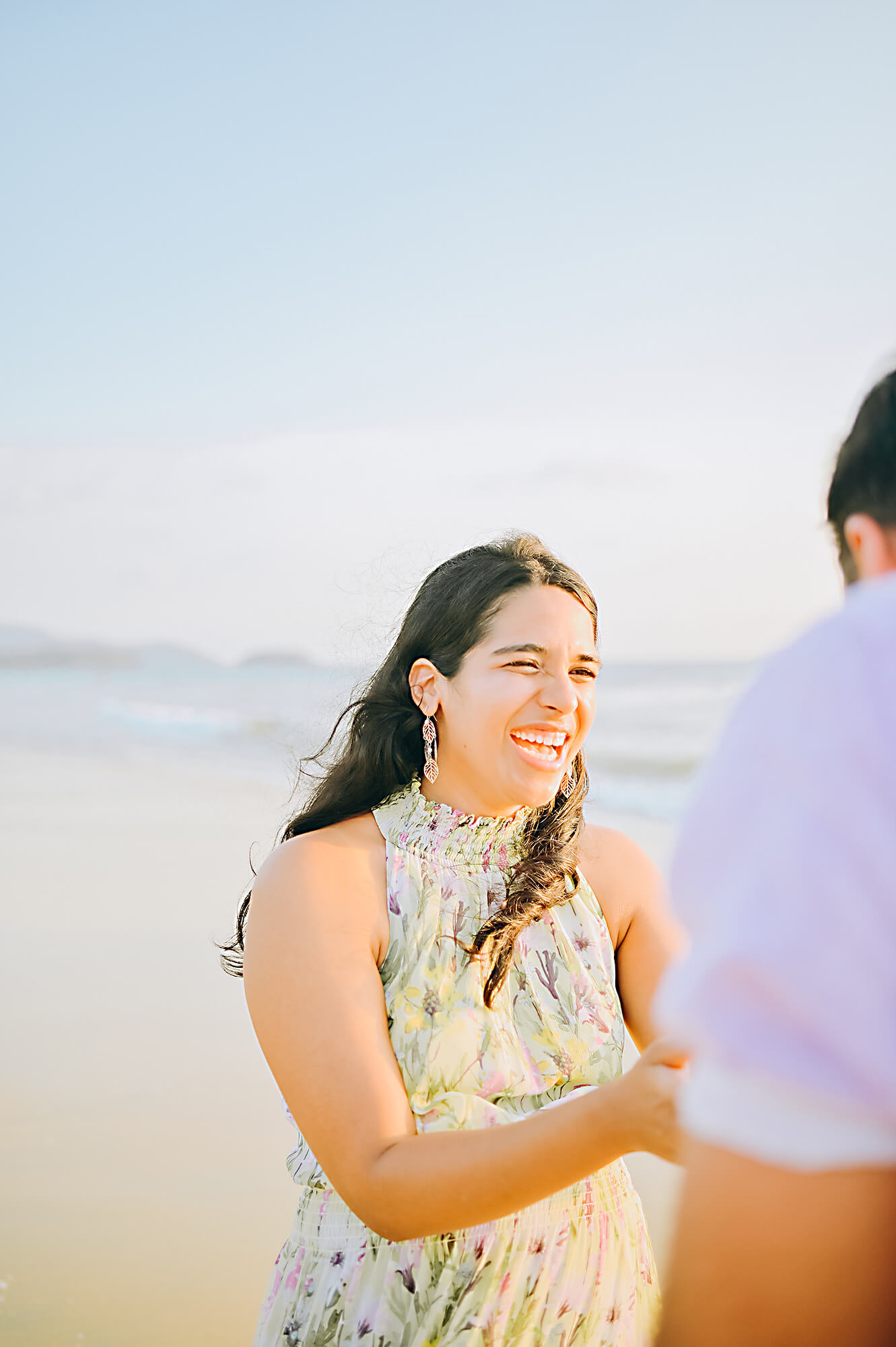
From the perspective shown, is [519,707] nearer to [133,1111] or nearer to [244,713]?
[133,1111]

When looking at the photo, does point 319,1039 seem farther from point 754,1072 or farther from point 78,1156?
point 78,1156

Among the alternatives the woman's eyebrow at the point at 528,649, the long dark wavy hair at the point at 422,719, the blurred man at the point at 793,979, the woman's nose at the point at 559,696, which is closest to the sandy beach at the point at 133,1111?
the long dark wavy hair at the point at 422,719

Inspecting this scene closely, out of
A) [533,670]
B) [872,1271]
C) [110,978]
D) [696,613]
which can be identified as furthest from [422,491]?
[872,1271]

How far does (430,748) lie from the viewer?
118 inches

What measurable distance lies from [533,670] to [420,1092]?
1048mm

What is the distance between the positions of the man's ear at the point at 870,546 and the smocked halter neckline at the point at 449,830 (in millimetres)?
1784

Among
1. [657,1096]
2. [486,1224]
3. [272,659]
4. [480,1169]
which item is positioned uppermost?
[272,659]

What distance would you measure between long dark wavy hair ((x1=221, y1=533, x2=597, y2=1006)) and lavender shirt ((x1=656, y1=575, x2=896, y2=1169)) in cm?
198

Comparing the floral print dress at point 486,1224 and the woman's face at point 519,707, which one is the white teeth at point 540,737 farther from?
the floral print dress at point 486,1224

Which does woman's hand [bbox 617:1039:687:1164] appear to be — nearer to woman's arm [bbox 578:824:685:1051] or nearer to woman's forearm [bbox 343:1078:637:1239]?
woman's forearm [bbox 343:1078:637:1239]

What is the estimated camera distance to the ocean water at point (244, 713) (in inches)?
490

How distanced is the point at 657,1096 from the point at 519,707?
1.32 metres

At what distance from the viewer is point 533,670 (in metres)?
2.88

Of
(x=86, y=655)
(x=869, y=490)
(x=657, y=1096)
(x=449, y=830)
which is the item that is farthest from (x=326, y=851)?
(x=86, y=655)
